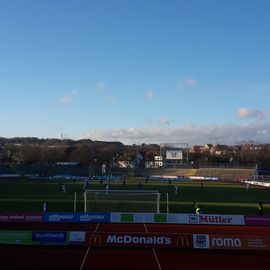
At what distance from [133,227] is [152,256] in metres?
8.06

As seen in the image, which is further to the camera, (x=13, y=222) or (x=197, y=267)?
(x=13, y=222)

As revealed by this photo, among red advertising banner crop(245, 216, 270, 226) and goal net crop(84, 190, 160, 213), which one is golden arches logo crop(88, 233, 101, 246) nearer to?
goal net crop(84, 190, 160, 213)

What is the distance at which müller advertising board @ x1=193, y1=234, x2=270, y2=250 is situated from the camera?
63.4ft

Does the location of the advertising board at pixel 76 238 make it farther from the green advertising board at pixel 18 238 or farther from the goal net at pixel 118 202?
the goal net at pixel 118 202

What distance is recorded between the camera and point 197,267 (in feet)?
51.8

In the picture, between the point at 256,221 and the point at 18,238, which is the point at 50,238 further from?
the point at 256,221

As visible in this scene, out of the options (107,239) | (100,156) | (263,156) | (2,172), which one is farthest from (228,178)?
(107,239)

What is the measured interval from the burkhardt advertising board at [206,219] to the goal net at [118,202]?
2831 millimetres

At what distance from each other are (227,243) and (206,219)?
→ 25.0ft

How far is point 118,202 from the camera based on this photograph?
98.0 ft

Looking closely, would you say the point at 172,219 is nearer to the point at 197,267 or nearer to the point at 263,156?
the point at 197,267

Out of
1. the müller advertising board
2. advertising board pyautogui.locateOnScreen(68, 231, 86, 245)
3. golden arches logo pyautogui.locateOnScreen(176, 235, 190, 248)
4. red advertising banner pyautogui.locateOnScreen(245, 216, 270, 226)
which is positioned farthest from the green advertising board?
red advertising banner pyautogui.locateOnScreen(245, 216, 270, 226)

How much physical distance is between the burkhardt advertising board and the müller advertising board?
22.8 ft

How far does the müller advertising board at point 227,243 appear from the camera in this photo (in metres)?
19.3
